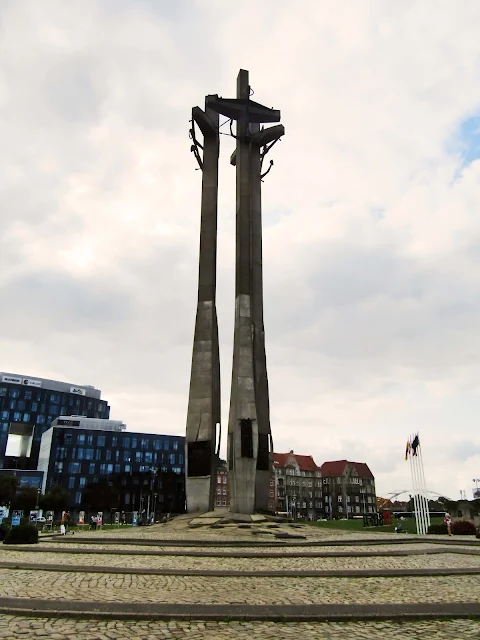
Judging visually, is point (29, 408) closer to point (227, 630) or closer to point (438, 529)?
point (438, 529)

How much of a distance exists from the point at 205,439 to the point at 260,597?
27756 millimetres

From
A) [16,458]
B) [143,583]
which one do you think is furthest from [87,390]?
[143,583]

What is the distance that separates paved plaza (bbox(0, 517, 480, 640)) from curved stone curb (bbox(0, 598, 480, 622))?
2 cm

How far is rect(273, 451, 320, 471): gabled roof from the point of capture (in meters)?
126

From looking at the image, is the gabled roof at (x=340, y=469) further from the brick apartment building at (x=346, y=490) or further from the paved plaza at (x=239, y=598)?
the paved plaza at (x=239, y=598)

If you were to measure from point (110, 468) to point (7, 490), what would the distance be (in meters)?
32.4

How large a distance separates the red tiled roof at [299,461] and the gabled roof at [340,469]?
309 cm

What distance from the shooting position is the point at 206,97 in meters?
45.0

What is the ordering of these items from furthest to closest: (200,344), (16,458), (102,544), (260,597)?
1. (16,458)
2. (200,344)
3. (102,544)
4. (260,597)

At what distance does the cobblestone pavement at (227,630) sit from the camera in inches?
275

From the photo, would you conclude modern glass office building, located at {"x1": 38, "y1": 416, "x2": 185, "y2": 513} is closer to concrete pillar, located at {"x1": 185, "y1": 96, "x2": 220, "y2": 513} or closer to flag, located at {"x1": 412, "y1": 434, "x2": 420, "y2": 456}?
concrete pillar, located at {"x1": 185, "y1": 96, "x2": 220, "y2": 513}

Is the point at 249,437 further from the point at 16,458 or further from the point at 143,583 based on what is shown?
the point at 16,458

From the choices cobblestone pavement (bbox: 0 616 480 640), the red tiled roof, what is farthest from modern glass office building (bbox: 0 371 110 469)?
cobblestone pavement (bbox: 0 616 480 640)

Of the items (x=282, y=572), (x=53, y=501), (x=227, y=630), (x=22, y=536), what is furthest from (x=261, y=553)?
(x=53, y=501)
